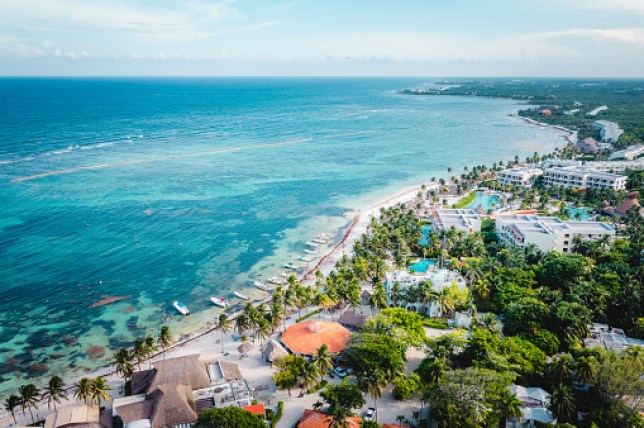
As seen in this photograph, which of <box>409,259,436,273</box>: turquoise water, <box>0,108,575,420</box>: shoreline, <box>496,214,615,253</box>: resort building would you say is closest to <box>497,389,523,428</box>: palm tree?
<box>409,259,436,273</box>: turquoise water

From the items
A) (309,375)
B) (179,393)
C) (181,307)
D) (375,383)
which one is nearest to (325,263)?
(181,307)

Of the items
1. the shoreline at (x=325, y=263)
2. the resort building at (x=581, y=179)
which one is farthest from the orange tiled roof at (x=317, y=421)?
the resort building at (x=581, y=179)

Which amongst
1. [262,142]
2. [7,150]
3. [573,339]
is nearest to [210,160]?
[262,142]

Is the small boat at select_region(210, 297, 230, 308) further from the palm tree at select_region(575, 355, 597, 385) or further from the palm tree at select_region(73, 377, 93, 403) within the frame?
the palm tree at select_region(575, 355, 597, 385)

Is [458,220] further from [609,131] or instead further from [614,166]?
[609,131]

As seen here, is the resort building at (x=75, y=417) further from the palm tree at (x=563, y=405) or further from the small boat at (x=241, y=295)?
the palm tree at (x=563, y=405)
